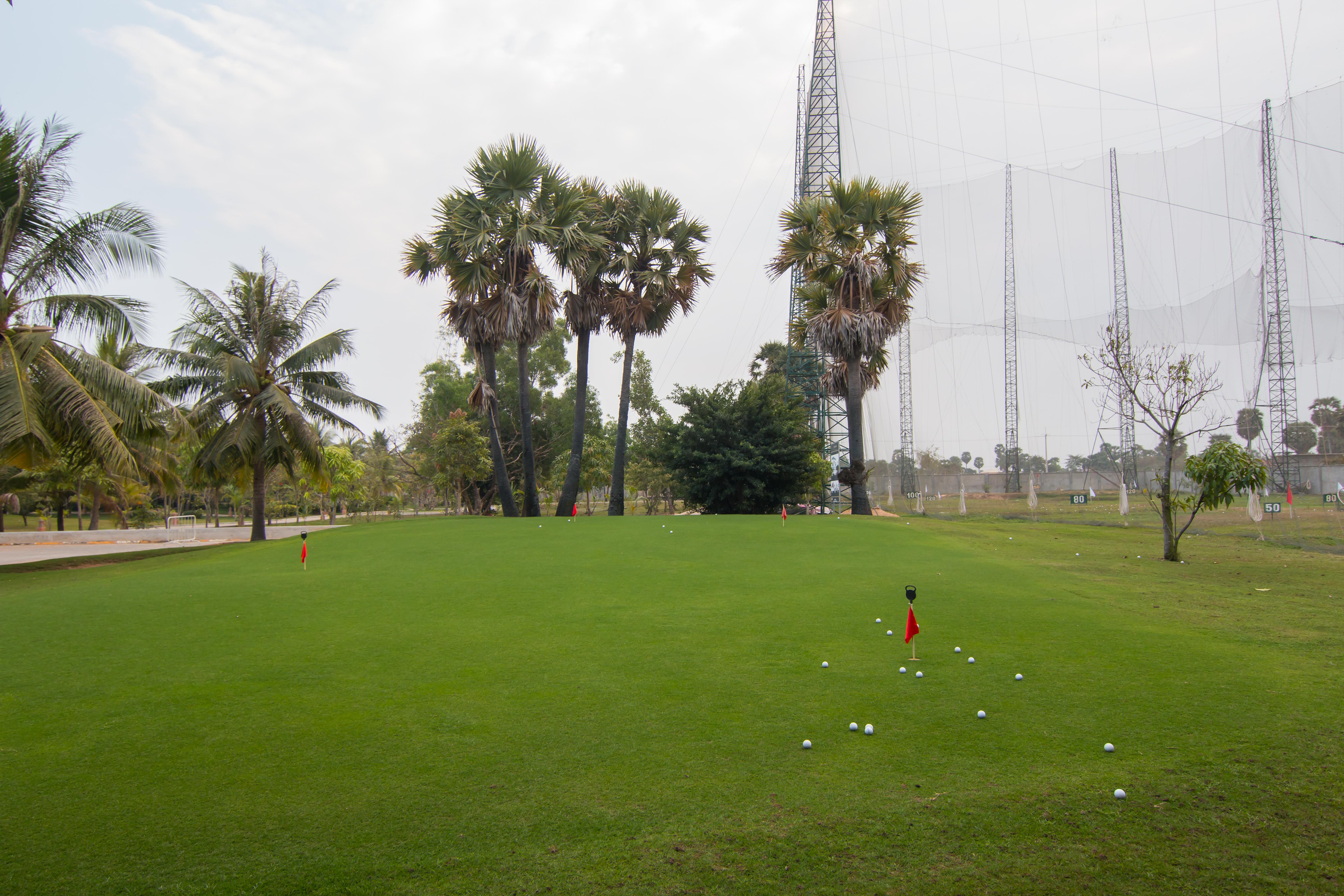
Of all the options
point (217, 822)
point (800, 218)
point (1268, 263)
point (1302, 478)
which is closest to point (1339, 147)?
point (1268, 263)

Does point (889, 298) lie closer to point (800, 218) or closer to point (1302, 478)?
point (800, 218)

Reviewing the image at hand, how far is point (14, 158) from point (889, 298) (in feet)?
83.1

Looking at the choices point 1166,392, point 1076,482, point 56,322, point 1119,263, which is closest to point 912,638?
point 1166,392

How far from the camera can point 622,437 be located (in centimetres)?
2916

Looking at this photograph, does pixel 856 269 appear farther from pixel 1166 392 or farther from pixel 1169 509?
pixel 1169 509

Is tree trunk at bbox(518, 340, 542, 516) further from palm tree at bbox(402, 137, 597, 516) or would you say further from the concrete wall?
the concrete wall

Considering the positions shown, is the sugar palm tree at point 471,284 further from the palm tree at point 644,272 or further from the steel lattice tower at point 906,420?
the steel lattice tower at point 906,420

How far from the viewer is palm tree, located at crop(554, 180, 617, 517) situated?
91.8 ft

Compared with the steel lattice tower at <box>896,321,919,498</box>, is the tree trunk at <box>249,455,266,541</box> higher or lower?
lower

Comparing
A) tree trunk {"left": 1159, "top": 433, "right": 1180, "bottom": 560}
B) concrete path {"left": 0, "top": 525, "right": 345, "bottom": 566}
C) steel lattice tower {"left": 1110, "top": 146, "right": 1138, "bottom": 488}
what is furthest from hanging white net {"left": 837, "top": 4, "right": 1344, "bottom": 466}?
concrete path {"left": 0, "top": 525, "right": 345, "bottom": 566}

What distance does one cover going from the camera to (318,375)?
22.9 metres

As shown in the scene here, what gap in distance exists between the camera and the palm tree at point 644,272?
28.9 meters

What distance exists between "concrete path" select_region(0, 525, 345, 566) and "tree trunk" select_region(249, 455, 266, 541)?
23.4 inches

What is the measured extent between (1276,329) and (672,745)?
95.1 ft
